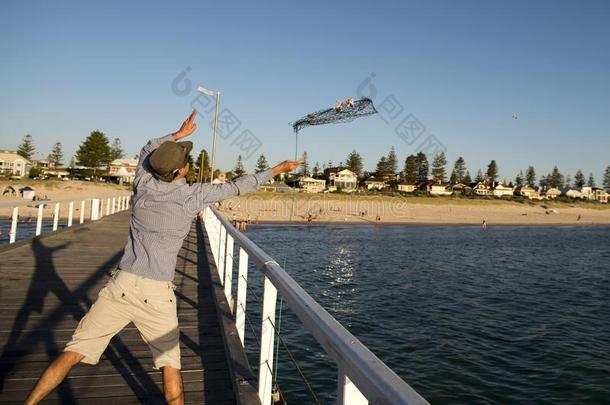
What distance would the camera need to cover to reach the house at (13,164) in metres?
85.4

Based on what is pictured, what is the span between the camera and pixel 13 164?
86.7 meters

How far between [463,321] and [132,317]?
40.1 feet

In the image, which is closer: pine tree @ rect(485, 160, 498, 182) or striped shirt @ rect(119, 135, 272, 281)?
striped shirt @ rect(119, 135, 272, 281)

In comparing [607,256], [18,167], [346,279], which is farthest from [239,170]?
[346,279]

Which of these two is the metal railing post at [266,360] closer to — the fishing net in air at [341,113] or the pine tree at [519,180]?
the fishing net in air at [341,113]

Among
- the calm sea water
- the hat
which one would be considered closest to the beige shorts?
the hat

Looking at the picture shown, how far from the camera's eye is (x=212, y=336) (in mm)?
4434

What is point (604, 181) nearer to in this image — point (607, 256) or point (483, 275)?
point (607, 256)

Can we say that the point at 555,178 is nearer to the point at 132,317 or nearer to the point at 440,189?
the point at 440,189

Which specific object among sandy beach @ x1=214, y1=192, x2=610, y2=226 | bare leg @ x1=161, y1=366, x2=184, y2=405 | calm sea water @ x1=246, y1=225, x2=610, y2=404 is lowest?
calm sea water @ x1=246, y1=225, x2=610, y2=404

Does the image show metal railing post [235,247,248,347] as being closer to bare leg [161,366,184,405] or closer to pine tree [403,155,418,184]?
bare leg [161,366,184,405]

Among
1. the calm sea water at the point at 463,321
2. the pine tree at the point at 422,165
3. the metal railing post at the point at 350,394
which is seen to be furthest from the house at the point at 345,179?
the metal railing post at the point at 350,394

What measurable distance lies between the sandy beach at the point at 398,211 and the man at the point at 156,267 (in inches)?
1615

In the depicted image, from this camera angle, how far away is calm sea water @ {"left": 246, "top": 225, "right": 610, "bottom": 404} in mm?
8609
